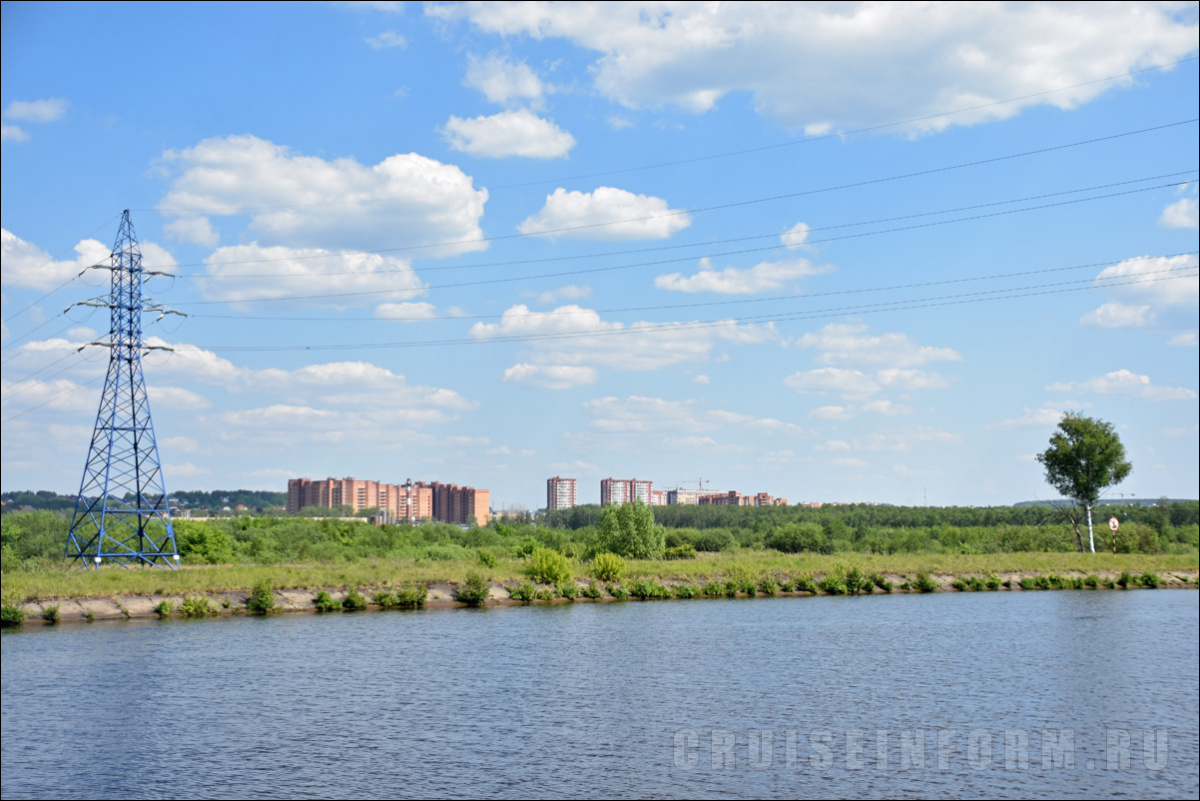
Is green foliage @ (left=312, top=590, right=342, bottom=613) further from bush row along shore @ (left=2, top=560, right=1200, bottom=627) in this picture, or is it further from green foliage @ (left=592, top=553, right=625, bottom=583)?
green foliage @ (left=592, top=553, right=625, bottom=583)

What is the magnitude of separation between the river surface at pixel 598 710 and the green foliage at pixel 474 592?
29.2 ft

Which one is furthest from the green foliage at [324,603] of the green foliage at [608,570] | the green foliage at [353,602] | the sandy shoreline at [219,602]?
the green foliage at [608,570]

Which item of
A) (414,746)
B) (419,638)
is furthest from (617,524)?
(414,746)

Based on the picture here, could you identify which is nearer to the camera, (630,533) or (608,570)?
(608,570)

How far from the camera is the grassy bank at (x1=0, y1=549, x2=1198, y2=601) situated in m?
41.3

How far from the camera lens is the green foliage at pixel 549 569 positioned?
167ft

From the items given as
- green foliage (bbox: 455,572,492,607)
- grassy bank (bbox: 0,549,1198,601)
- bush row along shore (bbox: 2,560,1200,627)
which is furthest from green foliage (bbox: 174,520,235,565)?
green foliage (bbox: 455,572,492,607)

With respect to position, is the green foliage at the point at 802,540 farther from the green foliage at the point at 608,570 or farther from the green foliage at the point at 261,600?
the green foliage at the point at 261,600

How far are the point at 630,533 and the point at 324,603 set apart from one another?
26347 millimetres

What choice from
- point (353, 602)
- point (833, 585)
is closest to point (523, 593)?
point (353, 602)

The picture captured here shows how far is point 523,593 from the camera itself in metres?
48.9

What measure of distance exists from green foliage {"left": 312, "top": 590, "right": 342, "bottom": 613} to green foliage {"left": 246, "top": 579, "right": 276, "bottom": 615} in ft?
6.81

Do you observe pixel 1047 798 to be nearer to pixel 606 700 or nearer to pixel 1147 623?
pixel 606 700

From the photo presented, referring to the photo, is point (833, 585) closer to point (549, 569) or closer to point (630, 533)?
point (630, 533)
